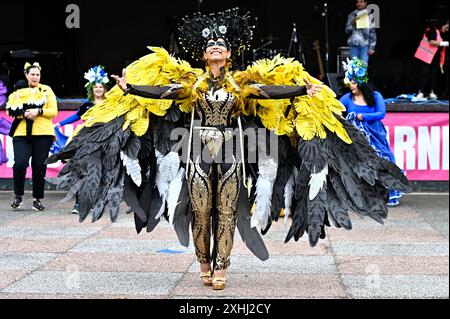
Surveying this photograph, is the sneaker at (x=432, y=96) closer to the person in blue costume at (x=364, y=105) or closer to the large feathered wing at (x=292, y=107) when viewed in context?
the person in blue costume at (x=364, y=105)

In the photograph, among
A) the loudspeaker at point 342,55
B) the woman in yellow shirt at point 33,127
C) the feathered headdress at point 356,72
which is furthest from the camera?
the loudspeaker at point 342,55

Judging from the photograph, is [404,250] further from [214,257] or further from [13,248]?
[13,248]

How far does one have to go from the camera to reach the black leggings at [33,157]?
10625 mm

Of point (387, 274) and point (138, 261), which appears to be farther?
point (138, 261)

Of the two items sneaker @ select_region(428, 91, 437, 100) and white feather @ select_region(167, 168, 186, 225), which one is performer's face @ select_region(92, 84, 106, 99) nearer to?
white feather @ select_region(167, 168, 186, 225)

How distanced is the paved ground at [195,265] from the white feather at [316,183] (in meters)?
0.71

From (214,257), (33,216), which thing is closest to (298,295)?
(214,257)

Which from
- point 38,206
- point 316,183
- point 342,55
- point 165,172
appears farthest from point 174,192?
point 342,55

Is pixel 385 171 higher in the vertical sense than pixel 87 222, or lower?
higher

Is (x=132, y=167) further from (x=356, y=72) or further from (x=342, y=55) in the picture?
(x=342, y=55)

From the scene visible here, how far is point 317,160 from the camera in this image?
21.1 ft

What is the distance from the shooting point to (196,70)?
646cm

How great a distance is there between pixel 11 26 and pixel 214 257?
11.1 m

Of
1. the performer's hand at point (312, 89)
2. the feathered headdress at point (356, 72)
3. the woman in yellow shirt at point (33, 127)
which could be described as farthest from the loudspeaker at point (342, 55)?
the performer's hand at point (312, 89)
